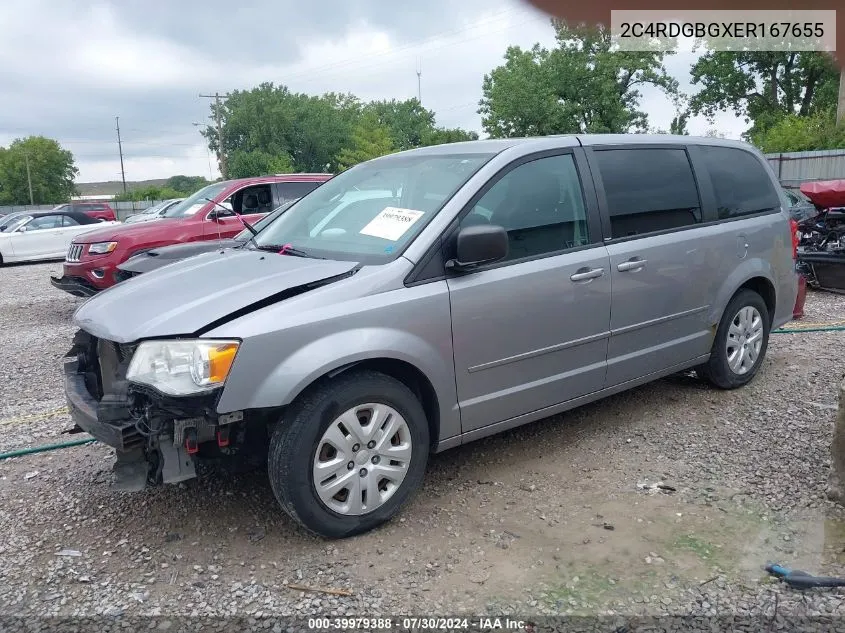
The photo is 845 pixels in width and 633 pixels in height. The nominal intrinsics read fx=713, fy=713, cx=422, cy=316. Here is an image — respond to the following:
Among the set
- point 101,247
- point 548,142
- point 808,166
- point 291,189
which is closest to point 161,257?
point 101,247

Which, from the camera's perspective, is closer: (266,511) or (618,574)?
(618,574)

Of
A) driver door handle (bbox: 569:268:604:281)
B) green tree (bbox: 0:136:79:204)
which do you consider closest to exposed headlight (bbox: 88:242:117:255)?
driver door handle (bbox: 569:268:604:281)

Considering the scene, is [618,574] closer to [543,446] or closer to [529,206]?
[543,446]

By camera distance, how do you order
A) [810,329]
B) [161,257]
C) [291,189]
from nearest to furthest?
1. [161,257]
2. [810,329]
3. [291,189]

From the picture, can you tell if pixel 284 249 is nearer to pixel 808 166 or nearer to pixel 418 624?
pixel 418 624

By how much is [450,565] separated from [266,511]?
1.03 metres

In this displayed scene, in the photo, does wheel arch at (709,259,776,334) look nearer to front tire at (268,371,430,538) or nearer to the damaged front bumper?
front tire at (268,371,430,538)

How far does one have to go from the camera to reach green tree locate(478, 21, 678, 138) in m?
38.1

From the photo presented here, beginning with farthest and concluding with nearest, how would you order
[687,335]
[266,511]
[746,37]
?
[687,335]
[266,511]
[746,37]

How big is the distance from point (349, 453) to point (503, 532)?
81cm

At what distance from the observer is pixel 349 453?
3.16 m

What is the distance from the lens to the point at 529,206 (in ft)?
12.8

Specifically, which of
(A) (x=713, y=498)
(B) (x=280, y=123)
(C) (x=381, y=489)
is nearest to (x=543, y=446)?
(A) (x=713, y=498)

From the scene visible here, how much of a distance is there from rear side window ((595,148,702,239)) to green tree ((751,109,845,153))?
19.3 metres
